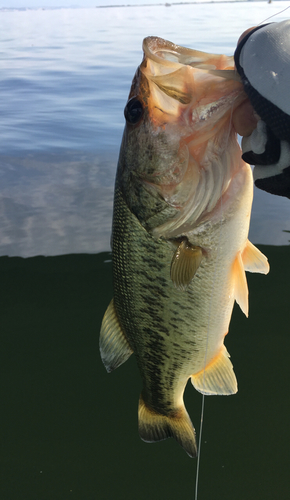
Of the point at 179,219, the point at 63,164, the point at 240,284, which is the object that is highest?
the point at 179,219

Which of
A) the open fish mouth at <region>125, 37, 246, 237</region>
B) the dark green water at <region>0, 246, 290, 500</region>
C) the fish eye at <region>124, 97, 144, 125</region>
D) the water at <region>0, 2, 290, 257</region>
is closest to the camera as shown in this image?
the open fish mouth at <region>125, 37, 246, 237</region>

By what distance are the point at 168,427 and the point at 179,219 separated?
4.59 ft

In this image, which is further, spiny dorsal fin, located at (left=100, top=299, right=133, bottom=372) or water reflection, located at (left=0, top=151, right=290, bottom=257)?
water reflection, located at (left=0, top=151, right=290, bottom=257)

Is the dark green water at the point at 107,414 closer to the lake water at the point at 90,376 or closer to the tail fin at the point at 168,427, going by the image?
the lake water at the point at 90,376

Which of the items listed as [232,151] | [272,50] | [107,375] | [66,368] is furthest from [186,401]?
[272,50]

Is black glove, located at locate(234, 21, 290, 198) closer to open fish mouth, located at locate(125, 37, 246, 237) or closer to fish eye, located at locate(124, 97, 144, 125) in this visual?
open fish mouth, located at locate(125, 37, 246, 237)

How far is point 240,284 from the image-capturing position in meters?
2.04

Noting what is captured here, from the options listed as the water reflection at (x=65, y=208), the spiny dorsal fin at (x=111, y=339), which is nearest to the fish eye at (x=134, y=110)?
the spiny dorsal fin at (x=111, y=339)

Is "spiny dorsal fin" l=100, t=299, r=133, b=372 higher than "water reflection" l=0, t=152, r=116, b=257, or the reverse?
"spiny dorsal fin" l=100, t=299, r=133, b=372

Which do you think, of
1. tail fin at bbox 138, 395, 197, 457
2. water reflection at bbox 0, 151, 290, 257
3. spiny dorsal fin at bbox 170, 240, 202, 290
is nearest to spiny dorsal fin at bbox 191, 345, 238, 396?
tail fin at bbox 138, 395, 197, 457

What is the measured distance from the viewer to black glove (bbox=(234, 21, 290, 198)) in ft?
4.47

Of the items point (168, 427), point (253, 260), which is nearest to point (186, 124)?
point (253, 260)

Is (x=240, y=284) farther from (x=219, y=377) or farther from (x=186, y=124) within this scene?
(x=186, y=124)

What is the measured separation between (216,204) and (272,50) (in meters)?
0.65
